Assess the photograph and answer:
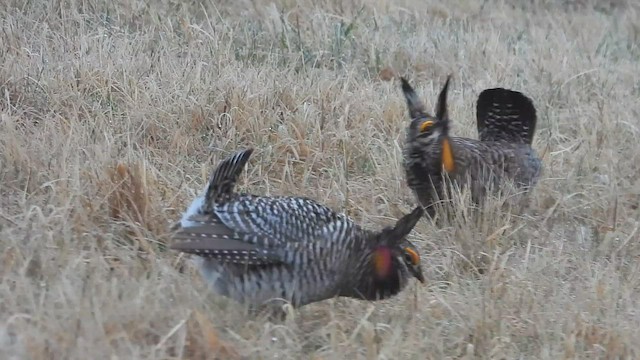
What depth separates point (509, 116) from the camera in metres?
5.45

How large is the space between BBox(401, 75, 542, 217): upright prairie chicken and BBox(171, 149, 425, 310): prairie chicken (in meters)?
1.02

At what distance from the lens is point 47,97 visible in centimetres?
560

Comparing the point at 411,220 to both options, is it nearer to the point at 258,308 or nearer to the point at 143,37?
the point at 258,308

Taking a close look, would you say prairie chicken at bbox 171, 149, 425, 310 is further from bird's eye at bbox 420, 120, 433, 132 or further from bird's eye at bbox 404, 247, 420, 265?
bird's eye at bbox 420, 120, 433, 132

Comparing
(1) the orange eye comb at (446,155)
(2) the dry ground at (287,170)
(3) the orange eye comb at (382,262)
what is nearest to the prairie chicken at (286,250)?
(3) the orange eye comb at (382,262)

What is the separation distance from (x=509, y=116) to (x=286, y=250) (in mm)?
2230

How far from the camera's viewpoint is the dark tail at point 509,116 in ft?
17.9

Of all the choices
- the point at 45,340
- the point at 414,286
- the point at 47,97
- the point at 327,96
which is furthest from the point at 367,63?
the point at 45,340

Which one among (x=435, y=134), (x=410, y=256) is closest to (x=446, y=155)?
(x=435, y=134)

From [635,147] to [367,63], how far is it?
2154 millimetres

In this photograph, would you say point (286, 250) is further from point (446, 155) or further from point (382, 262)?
point (446, 155)

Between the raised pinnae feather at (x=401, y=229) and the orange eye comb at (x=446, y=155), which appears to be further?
the orange eye comb at (x=446, y=155)

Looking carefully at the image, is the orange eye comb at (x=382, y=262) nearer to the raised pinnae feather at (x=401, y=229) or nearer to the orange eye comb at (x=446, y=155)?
the raised pinnae feather at (x=401, y=229)

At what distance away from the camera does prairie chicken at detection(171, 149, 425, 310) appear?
11.9 ft
